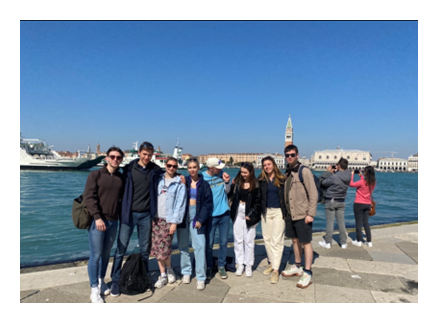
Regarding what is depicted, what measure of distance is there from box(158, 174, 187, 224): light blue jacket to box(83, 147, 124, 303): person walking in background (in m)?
0.53

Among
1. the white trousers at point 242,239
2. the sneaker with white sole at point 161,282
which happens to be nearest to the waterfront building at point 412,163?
the white trousers at point 242,239

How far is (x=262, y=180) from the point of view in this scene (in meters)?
3.64

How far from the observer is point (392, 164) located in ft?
461

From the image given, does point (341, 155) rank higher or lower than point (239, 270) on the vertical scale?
higher

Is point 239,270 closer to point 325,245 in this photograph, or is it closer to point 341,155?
point 325,245

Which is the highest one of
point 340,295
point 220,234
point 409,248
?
point 220,234

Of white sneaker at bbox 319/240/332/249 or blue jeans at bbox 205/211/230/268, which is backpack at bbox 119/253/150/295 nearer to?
blue jeans at bbox 205/211/230/268

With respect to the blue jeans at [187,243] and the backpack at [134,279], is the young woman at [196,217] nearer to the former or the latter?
the blue jeans at [187,243]


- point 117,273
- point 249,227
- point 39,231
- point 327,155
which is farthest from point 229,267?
point 327,155

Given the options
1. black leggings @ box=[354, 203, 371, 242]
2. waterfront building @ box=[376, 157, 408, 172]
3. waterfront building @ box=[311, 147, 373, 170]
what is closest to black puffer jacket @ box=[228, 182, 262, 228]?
black leggings @ box=[354, 203, 371, 242]

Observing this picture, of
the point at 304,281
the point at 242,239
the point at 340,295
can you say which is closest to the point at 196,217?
the point at 242,239

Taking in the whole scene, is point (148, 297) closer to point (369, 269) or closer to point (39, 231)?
point (369, 269)

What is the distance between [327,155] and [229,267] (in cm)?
14645

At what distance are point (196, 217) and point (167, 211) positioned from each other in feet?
1.19
